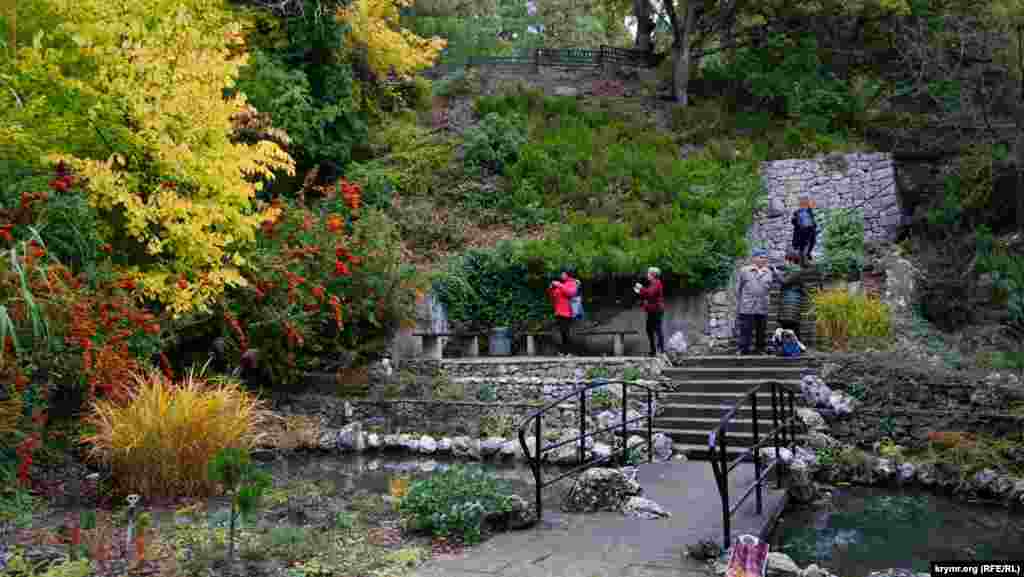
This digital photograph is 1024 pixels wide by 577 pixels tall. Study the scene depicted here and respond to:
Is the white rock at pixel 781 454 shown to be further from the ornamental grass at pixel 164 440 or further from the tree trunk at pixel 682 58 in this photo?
the tree trunk at pixel 682 58

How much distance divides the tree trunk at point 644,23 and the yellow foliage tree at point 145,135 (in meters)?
17.4

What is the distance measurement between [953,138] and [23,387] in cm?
1853

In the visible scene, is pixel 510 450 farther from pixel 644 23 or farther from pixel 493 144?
pixel 644 23

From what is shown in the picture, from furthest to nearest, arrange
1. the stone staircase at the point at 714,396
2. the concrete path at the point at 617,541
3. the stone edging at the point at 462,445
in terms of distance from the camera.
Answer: the stone staircase at the point at 714,396 → the stone edging at the point at 462,445 → the concrete path at the point at 617,541

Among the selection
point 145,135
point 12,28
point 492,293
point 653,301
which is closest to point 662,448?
point 653,301

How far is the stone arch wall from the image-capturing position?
57.2 feet

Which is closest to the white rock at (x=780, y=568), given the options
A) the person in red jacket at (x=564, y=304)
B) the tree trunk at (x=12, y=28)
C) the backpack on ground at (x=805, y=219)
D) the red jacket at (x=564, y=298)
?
the person in red jacket at (x=564, y=304)

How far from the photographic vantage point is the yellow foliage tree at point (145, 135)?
916 cm

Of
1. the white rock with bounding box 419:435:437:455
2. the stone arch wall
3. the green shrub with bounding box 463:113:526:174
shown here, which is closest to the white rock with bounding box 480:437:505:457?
the white rock with bounding box 419:435:437:455

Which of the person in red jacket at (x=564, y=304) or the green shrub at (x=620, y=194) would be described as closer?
the person in red jacket at (x=564, y=304)

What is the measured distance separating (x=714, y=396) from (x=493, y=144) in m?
10.8

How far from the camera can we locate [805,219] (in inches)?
610

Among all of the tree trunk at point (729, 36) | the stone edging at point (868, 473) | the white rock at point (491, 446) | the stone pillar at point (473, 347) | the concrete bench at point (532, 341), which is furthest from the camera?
the tree trunk at point (729, 36)

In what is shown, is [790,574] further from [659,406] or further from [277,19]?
[277,19]
